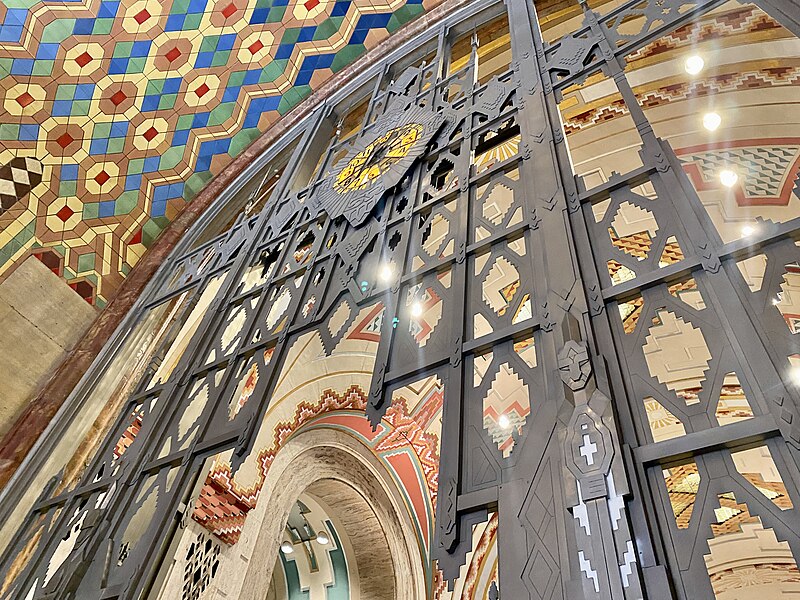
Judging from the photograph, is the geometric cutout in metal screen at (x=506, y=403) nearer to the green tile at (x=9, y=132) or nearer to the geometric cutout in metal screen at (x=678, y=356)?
the geometric cutout in metal screen at (x=678, y=356)

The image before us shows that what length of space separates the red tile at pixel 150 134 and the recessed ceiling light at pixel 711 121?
467 centimetres

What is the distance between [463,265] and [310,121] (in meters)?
3.18

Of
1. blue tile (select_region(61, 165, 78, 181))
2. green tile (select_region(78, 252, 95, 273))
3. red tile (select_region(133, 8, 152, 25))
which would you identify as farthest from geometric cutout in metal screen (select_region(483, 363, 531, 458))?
red tile (select_region(133, 8, 152, 25))

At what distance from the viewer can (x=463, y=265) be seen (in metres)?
2.23

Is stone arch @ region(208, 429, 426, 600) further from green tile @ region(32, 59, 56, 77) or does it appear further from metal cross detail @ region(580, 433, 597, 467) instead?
metal cross detail @ region(580, 433, 597, 467)

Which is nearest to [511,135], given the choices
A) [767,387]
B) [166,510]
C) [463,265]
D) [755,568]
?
[463,265]

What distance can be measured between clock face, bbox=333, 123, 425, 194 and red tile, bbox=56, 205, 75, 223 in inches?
95.8

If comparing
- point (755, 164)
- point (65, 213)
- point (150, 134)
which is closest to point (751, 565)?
point (755, 164)

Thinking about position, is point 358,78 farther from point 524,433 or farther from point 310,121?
point 524,433

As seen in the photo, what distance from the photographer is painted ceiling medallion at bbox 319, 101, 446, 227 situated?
9.87 feet

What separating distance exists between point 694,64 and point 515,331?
3774 millimetres

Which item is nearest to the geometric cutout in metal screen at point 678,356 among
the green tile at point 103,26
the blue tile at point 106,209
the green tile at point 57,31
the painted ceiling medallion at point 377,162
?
the painted ceiling medallion at point 377,162

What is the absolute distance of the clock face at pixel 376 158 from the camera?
3184 millimetres

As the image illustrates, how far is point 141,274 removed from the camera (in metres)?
4.65
